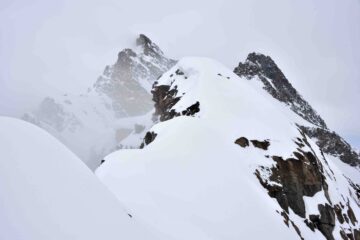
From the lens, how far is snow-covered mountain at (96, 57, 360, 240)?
735 inches

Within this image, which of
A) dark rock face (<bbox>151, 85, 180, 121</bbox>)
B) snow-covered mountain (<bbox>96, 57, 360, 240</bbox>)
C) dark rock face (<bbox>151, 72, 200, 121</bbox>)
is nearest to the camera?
snow-covered mountain (<bbox>96, 57, 360, 240</bbox>)

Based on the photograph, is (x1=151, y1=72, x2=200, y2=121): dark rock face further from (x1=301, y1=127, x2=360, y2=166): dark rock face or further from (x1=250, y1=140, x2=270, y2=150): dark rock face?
(x1=301, y1=127, x2=360, y2=166): dark rock face

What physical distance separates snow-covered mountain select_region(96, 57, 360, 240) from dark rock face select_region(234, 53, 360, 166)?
80.0 metres

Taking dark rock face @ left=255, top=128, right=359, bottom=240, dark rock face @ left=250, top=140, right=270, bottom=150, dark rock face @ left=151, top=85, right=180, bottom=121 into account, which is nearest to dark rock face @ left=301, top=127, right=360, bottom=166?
dark rock face @ left=151, top=85, right=180, bottom=121

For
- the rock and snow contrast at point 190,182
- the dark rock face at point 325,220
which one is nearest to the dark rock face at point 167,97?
the rock and snow contrast at point 190,182

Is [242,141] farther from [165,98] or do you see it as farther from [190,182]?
[165,98]

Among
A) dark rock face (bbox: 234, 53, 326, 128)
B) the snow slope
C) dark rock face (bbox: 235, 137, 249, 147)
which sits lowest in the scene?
the snow slope

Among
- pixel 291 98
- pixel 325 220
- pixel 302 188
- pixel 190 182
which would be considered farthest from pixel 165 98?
pixel 291 98

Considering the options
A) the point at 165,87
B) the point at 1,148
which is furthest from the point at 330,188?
the point at 1,148

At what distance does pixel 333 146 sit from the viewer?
124562mm

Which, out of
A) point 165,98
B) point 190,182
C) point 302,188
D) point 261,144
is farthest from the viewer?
point 165,98

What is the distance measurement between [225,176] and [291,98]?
119 m

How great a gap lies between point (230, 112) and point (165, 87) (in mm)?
25008

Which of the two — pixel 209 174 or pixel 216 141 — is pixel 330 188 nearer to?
pixel 216 141
